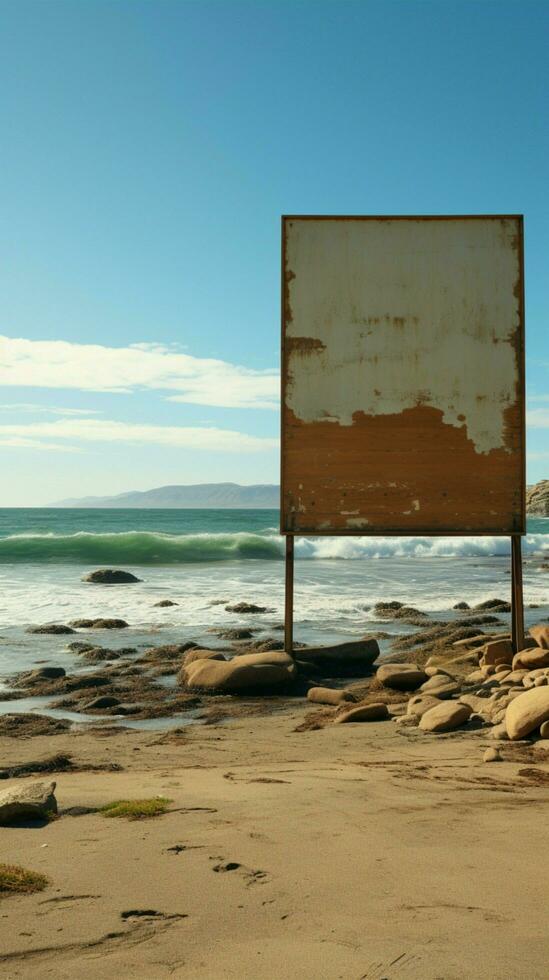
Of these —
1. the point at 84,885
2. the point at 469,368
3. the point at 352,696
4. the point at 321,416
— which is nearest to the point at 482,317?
the point at 469,368

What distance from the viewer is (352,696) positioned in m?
11.4

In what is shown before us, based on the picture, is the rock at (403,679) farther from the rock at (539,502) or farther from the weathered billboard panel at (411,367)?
the rock at (539,502)

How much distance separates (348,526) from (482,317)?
364 centimetres

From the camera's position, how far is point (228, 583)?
29.4 meters

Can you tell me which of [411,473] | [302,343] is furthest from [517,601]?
[302,343]

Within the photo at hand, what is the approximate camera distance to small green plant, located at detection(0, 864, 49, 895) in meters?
4.29

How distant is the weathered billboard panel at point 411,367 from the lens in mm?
12570

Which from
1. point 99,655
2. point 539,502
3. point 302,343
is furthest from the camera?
point 539,502

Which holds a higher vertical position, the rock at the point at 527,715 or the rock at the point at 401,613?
the rock at the point at 527,715

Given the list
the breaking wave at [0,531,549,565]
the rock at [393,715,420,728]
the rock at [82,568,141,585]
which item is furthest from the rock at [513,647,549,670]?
the breaking wave at [0,531,549,565]

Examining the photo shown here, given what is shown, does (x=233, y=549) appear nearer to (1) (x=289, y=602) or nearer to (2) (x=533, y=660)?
(1) (x=289, y=602)

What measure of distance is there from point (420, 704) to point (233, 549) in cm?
4032

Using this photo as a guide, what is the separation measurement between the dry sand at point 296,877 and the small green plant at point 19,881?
81 mm

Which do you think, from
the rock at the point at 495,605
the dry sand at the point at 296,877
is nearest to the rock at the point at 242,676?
the dry sand at the point at 296,877
